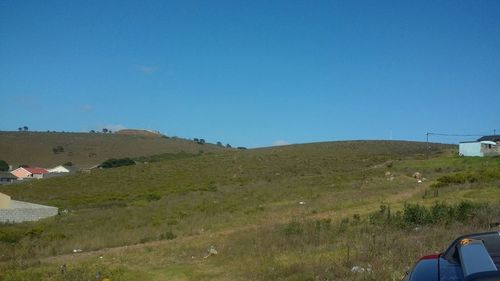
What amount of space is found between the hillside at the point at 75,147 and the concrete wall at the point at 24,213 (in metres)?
77.7

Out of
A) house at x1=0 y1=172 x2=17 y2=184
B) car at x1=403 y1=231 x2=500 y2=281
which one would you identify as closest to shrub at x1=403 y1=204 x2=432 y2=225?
car at x1=403 y1=231 x2=500 y2=281

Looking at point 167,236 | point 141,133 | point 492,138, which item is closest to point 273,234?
point 167,236

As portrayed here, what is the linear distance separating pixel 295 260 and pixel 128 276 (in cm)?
375

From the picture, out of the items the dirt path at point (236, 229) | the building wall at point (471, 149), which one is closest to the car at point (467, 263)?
the dirt path at point (236, 229)

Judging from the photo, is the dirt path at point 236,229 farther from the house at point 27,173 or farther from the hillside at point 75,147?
the hillside at point 75,147

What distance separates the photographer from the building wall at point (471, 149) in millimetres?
58188

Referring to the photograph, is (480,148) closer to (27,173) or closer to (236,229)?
(236,229)

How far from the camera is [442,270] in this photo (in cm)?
351

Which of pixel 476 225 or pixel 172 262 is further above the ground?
pixel 476 225

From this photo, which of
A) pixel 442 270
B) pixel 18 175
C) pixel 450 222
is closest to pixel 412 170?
pixel 450 222

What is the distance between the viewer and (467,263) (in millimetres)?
3094

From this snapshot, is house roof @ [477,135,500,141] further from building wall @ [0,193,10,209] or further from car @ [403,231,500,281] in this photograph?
car @ [403,231,500,281]

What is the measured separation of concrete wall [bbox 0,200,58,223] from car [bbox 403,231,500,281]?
3431 cm

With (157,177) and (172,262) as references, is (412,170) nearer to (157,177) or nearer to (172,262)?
(172,262)
